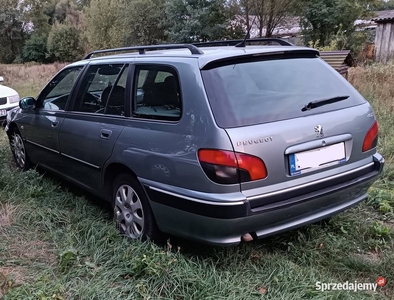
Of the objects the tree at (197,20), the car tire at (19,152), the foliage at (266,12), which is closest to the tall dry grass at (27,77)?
the tree at (197,20)

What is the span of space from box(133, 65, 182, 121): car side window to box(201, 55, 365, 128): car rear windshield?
317mm

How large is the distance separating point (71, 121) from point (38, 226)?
1083 millimetres

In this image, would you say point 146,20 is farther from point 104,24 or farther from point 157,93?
point 157,93

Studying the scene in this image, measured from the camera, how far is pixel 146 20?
2503cm

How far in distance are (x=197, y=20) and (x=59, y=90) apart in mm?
16186

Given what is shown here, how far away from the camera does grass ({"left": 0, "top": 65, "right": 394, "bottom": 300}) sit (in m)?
2.73

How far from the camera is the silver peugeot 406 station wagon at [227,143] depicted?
2.66 metres

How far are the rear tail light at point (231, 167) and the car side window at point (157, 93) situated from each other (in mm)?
480

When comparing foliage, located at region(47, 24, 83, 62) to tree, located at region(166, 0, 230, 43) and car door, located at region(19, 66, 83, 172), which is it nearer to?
tree, located at region(166, 0, 230, 43)

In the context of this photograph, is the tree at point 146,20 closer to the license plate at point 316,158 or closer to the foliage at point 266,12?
the foliage at point 266,12

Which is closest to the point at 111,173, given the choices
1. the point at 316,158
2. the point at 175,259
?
the point at 175,259

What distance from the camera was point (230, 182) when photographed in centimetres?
262

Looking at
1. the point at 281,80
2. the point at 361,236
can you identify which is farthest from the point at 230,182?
the point at 361,236

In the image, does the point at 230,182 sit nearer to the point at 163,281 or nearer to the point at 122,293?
the point at 163,281
